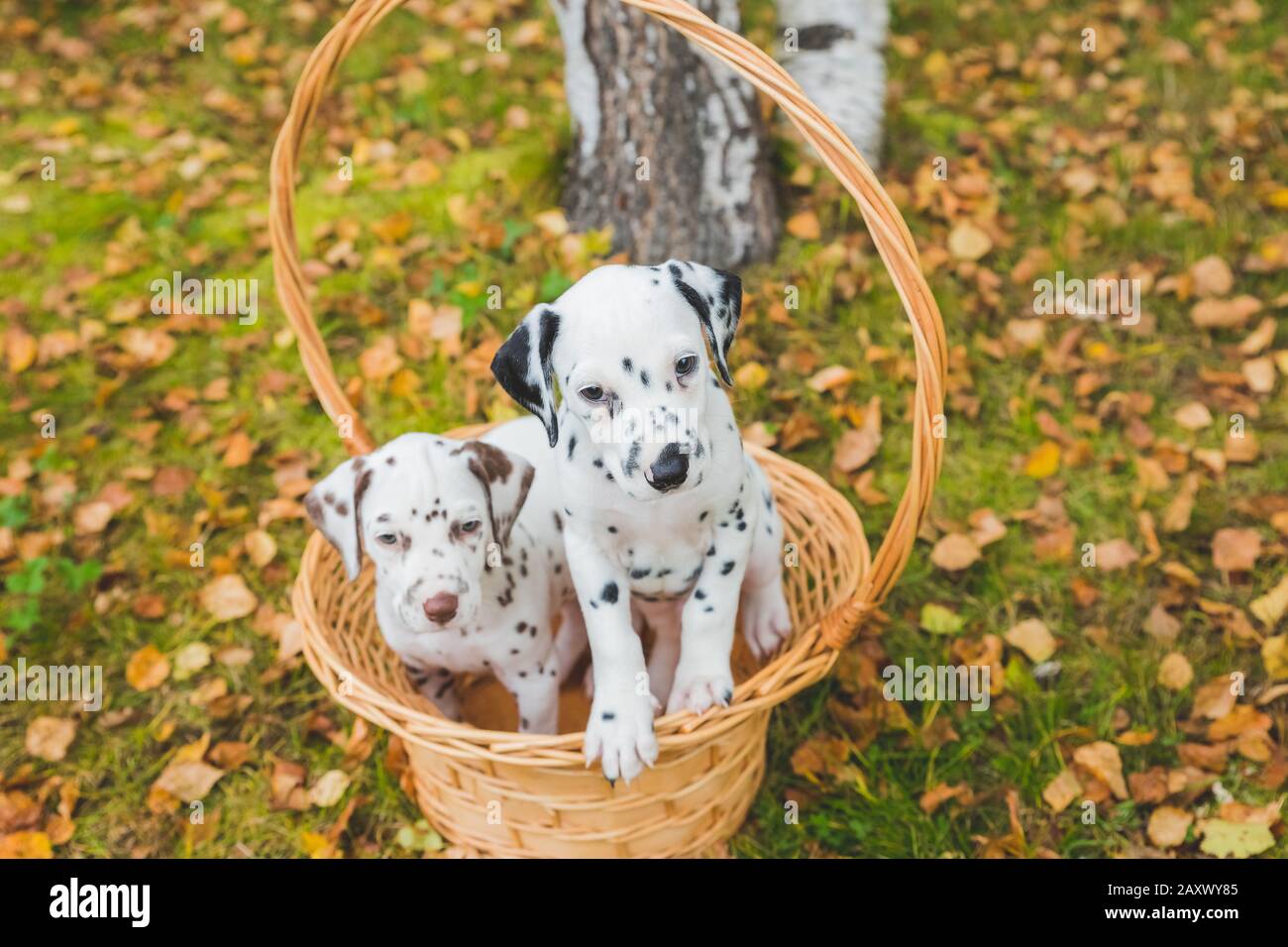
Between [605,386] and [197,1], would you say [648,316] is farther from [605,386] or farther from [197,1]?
[197,1]

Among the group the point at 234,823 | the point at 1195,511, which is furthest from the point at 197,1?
the point at 1195,511

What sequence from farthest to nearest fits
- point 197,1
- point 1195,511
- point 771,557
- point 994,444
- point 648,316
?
point 197,1 < point 994,444 < point 1195,511 < point 771,557 < point 648,316

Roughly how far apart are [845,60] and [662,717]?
3.59m

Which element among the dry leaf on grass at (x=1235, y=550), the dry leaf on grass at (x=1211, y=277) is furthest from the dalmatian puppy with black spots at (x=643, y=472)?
the dry leaf on grass at (x=1211, y=277)

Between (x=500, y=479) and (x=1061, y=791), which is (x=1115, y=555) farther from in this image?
(x=500, y=479)

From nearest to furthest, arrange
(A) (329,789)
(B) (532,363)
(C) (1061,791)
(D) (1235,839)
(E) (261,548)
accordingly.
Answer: (B) (532,363)
(D) (1235,839)
(C) (1061,791)
(A) (329,789)
(E) (261,548)

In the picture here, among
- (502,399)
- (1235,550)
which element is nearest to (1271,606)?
(1235,550)

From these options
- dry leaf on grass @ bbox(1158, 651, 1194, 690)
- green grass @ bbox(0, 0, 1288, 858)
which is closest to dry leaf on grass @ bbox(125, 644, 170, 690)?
green grass @ bbox(0, 0, 1288, 858)

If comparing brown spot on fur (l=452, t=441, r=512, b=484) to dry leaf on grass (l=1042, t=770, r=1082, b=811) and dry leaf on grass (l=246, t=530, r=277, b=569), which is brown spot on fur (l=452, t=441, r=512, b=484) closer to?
dry leaf on grass (l=246, t=530, r=277, b=569)

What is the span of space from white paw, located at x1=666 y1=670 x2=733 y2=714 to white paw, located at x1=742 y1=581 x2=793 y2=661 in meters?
0.50

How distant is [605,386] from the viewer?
2.55 m

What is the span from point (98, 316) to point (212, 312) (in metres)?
0.51

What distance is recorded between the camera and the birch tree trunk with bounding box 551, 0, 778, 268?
4480mm

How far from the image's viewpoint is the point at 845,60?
207 inches
